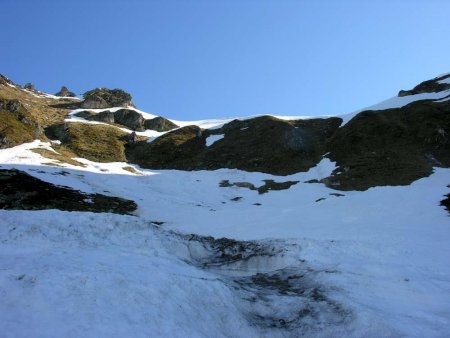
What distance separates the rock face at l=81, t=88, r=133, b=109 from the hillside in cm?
2622

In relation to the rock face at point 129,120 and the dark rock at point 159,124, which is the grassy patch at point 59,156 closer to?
the rock face at point 129,120

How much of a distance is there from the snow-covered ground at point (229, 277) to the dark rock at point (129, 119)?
56.8 m

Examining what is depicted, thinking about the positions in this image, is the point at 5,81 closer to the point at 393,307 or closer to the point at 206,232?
the point at 206,232

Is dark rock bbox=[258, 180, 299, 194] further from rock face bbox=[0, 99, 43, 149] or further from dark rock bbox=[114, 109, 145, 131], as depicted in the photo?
dark rock bbox=[114, 109, 145, 131]

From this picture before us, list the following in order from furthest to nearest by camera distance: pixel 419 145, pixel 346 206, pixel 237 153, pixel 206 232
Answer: pixel 237 153 < pixel 419 145 < pixel 346 206 < pixel 206 232

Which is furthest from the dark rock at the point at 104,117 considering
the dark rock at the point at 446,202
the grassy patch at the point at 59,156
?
the dark rock at the point at 446,202

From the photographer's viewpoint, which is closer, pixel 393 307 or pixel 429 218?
pixel 393 307

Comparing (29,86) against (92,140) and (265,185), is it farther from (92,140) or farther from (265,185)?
(265,185)

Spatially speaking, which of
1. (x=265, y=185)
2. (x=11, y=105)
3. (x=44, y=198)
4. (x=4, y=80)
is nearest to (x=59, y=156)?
(x=11, y=105)

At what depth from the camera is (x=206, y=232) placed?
91.4 ft

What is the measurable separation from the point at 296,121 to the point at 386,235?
5150cm

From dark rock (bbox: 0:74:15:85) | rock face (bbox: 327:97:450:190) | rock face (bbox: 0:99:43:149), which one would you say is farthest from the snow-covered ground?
dark rock (bbox: 0:74:15:85)

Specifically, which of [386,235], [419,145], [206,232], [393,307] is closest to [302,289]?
[393,307]

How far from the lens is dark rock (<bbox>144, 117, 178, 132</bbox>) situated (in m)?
88.5
